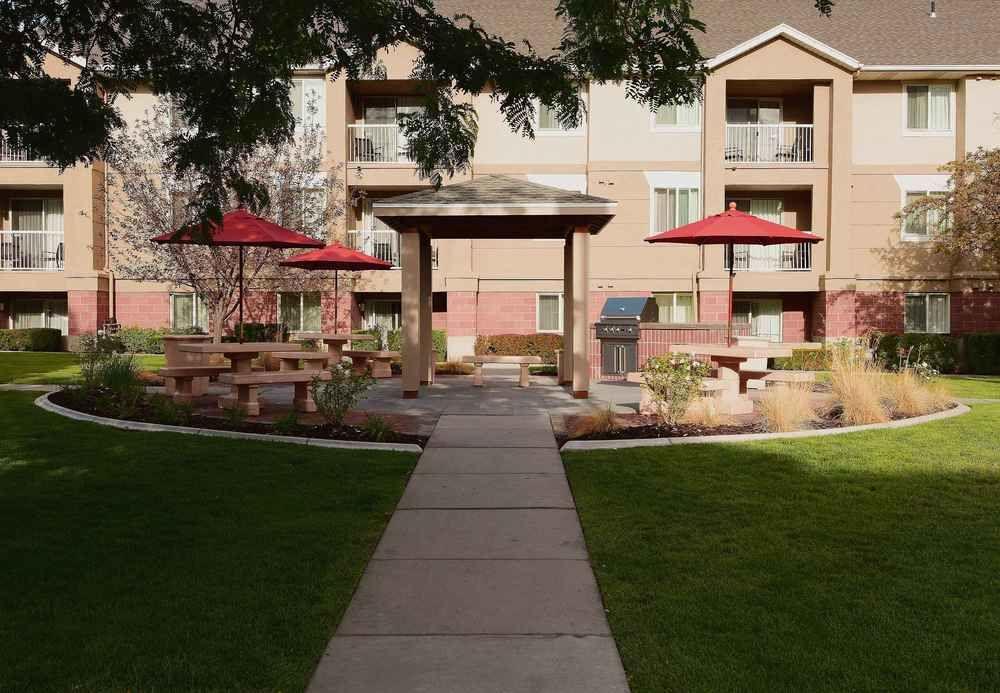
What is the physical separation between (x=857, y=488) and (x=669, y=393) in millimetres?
3437

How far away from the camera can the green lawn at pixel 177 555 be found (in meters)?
4.06

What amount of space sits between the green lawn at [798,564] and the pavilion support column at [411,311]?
5716 millimetres

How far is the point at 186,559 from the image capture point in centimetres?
566

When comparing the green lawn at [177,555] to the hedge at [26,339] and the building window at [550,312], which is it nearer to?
the building window at [550,312]

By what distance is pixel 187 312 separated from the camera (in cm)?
2933

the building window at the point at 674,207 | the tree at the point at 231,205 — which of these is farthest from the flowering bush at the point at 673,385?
the building window at the point at 674,207

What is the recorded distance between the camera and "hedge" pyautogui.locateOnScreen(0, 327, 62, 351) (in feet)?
90.5

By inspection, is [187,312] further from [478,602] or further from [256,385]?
A: [478,602]

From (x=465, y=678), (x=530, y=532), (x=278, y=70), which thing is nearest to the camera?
(x=465, y=678)

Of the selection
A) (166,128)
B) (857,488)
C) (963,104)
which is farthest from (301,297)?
(857,488)

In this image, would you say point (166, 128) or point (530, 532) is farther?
point (166, 128)

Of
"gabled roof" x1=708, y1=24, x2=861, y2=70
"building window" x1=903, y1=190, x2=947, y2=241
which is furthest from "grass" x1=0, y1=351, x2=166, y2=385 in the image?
"building window" x1=903, y1=190, x2=947, y2=241

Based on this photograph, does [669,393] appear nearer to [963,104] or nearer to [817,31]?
[963,104]

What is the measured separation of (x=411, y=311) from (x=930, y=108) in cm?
2113
